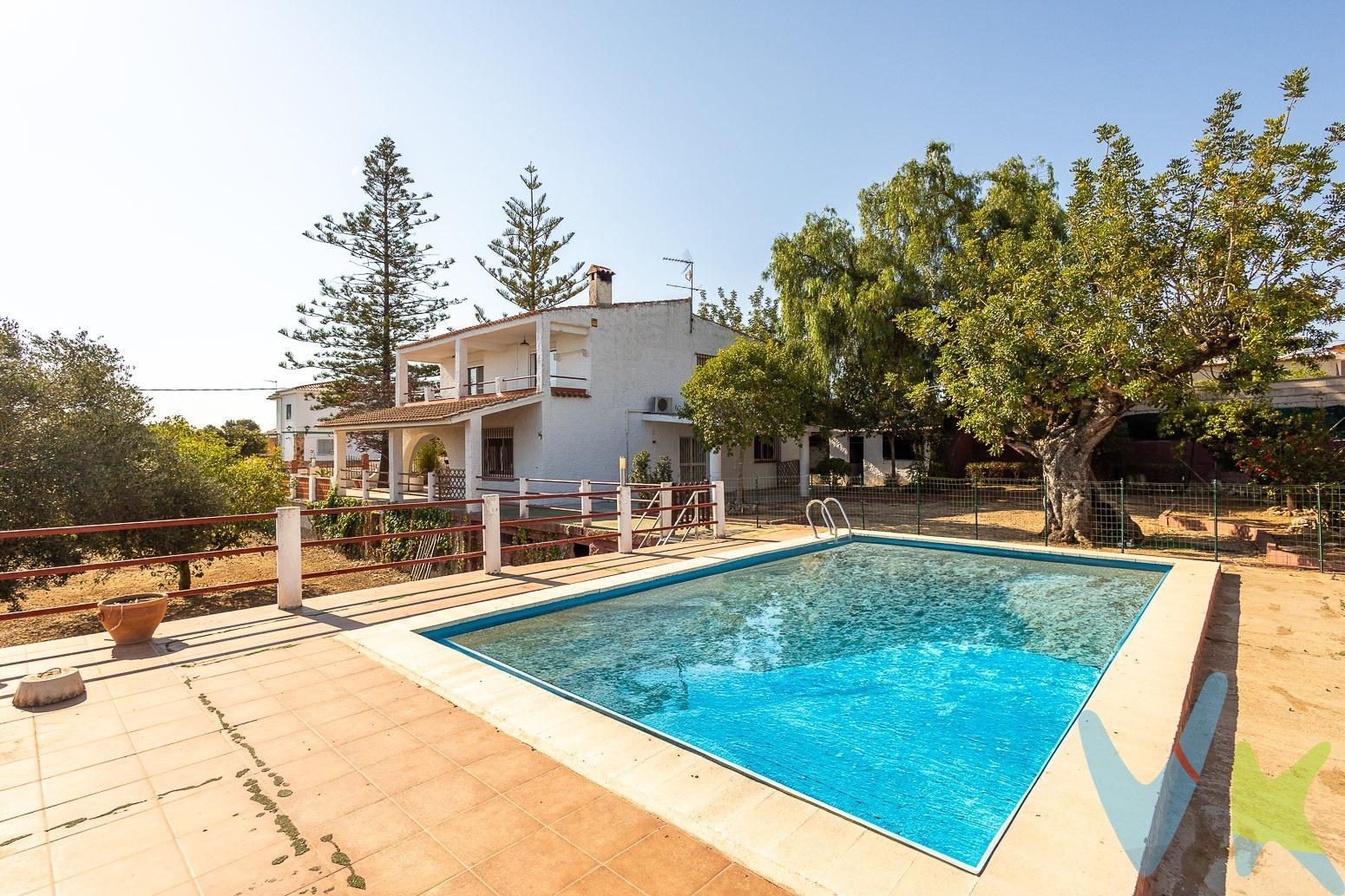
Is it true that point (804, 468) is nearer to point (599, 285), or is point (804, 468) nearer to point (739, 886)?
point (599, 285)

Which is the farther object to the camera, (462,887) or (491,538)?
(491,538)

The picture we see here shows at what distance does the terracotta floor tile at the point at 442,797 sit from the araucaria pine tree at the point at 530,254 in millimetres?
34405

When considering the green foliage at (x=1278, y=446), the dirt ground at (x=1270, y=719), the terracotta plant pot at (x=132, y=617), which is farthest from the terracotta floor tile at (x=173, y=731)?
the green foliage at (x=1278, y=446)

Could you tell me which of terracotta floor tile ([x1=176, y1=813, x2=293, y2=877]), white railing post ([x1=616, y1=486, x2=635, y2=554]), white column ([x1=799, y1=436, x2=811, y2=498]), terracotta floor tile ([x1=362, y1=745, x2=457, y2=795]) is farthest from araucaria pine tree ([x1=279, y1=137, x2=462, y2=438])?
terracotta floor tile ([x1=176, y1=813, x2=293, y2=877])

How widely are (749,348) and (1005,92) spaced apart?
8350 mm

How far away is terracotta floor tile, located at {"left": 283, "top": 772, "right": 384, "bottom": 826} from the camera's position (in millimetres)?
2906

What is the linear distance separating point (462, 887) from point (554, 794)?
2.42 feet

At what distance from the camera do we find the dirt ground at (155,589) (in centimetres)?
970

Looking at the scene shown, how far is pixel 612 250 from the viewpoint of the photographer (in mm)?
22000

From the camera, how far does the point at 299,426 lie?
4191cm

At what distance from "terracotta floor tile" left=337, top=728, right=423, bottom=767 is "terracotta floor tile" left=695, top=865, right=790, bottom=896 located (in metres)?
2.07

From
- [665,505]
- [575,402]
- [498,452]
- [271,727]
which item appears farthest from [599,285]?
[271,727]

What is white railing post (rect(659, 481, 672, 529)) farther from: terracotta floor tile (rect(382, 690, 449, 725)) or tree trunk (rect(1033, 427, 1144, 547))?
tree trunk (rect(1033, 427, 1144, 547))

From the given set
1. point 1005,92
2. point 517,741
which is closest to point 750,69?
point 1005,92
